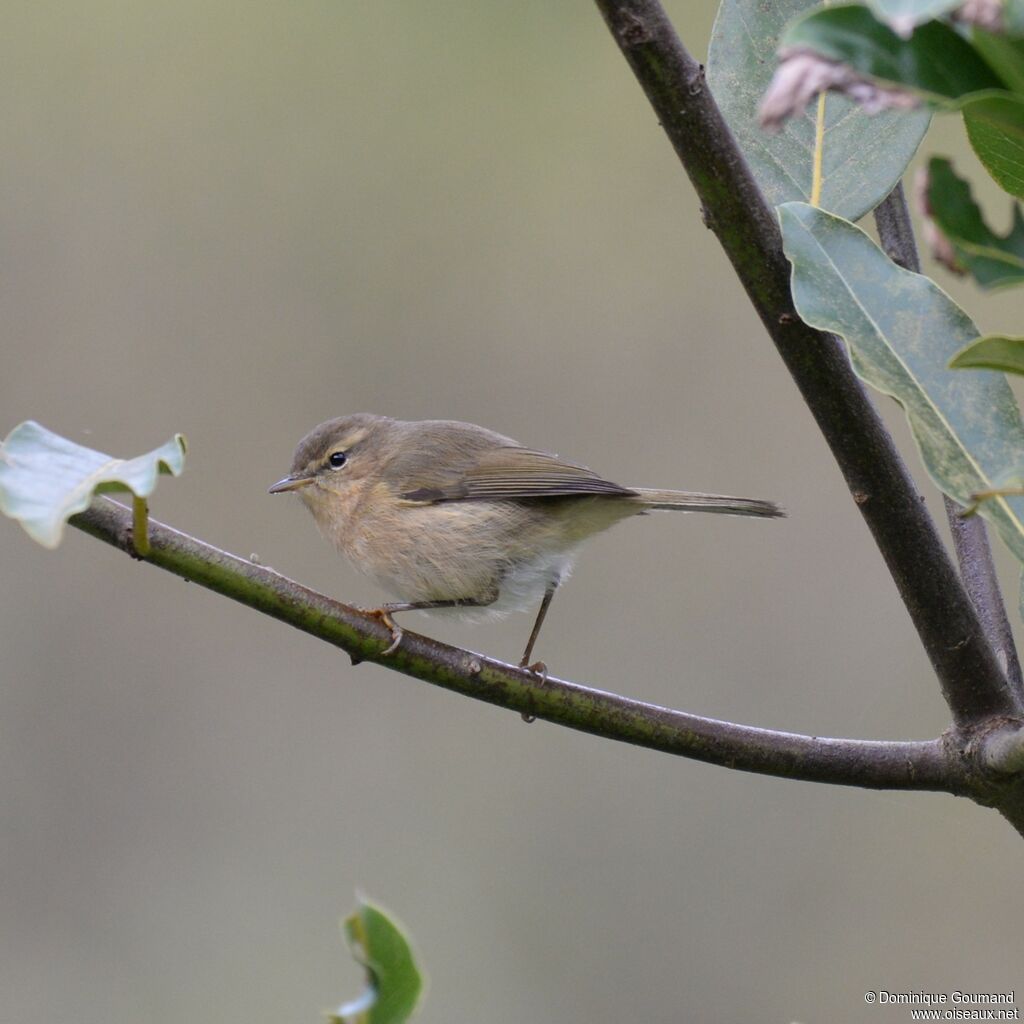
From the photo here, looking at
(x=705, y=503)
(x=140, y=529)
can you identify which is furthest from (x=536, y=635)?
(x=140, y=529)

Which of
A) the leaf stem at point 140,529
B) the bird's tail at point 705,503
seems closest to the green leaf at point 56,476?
the leaf stem at point 140,529

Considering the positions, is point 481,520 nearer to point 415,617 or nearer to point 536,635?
point 536,635

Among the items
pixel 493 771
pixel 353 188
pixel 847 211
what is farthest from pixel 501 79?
pixel 847 211

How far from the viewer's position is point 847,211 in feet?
7.10

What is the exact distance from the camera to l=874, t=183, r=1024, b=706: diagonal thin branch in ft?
6.24

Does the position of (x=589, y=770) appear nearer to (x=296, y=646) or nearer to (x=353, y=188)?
(x=296, y=646)

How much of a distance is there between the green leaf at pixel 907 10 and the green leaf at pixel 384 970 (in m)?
0.92

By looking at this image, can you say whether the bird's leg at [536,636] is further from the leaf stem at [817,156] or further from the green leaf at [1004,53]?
the green leaf at [1004,53]

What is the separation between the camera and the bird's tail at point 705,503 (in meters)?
3.69

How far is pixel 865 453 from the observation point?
5.62 feet

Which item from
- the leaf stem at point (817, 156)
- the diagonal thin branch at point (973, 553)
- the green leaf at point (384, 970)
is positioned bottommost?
the green leaf at point (384, 970)

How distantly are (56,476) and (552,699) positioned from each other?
0.82 metres

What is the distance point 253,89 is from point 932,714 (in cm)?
533

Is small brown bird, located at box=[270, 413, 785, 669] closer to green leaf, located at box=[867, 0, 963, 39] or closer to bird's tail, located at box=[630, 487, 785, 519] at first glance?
bird's tail, located at box=[630, 487, 785, 519]
